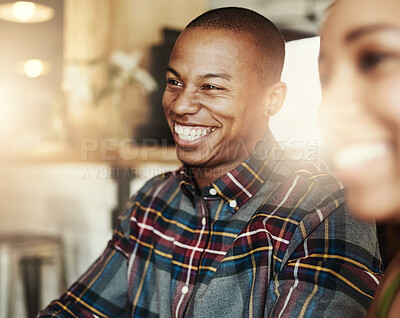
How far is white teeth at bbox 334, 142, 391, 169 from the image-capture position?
33 centimetres

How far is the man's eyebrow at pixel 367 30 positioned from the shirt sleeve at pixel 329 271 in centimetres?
44

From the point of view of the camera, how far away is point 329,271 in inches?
28.0

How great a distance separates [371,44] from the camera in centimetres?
33

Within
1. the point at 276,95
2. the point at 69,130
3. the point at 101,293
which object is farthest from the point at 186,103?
the point at 69,130

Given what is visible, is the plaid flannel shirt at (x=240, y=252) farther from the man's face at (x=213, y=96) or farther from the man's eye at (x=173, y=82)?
the man's eye at (x=173, y=82)

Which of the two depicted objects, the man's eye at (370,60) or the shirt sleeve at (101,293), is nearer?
the man's eye at (370,60)

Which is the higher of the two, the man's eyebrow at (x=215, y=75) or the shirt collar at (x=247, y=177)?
the man's eyebrow at (x=215, y=75)

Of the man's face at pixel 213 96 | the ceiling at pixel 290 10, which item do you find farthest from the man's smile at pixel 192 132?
the ceiling at pixel 290 10

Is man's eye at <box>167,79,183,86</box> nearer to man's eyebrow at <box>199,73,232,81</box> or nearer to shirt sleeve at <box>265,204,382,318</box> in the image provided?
man's eyebrow at <box>199,73,232,81</box>

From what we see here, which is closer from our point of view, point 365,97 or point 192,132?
point 365,97

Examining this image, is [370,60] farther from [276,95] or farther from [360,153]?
[276,95]

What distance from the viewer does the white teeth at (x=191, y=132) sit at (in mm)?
872

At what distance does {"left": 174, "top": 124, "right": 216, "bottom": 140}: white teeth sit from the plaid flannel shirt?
10 cm

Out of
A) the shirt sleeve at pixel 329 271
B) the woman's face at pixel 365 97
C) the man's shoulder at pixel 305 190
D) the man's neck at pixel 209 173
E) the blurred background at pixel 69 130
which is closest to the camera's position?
the woman's face at pixel 365 97
